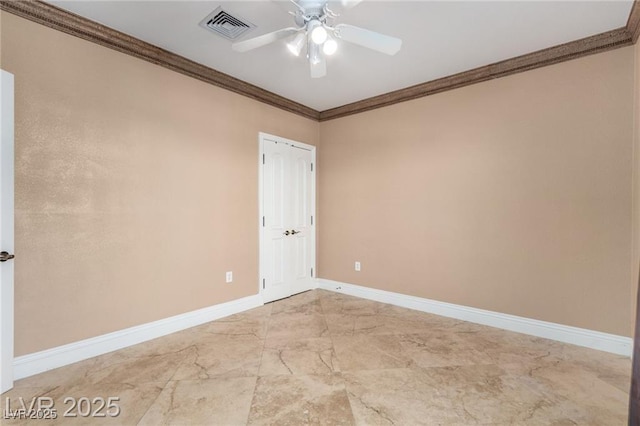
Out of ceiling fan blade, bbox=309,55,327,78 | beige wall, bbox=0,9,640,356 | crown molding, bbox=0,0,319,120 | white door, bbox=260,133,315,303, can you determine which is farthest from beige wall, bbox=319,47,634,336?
ceiling fan blade, bbox=309,55,327,78

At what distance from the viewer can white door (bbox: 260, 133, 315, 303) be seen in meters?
3.89

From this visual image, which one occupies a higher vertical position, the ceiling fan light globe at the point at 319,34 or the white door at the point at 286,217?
the ceiling fan light globe at the point at 319,34

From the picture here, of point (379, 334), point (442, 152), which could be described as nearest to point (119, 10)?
point (442, 152)

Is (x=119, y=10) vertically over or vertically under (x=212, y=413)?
over

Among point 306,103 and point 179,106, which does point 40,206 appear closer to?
point 179,106

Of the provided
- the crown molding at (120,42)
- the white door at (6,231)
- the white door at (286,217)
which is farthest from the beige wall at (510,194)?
the white door at (6,231)

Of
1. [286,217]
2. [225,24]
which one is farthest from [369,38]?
[286,217]

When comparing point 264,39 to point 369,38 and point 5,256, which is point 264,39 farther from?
point 5,256

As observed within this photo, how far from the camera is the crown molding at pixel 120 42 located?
2.17 m

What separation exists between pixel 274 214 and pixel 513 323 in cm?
303

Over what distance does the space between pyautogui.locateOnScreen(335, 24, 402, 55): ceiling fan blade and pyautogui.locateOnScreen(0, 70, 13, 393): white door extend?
2.33 metres

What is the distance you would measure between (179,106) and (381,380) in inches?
124

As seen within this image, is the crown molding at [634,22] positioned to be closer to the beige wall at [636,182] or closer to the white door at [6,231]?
the beige wall at [636,182]

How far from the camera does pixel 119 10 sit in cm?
227
